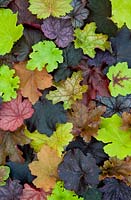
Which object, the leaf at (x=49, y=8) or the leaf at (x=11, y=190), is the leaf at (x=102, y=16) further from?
the leaf at (x=11, y=190)

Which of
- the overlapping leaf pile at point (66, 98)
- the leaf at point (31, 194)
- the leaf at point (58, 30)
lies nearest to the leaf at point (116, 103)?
the overlapping leaf pile at point (66, 98)

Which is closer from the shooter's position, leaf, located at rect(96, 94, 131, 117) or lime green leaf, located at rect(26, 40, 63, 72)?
lime green leaf, located at rect(26, 40, 63, 72)

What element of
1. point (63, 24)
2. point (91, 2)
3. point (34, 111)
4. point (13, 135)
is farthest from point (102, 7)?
point (13, 135)

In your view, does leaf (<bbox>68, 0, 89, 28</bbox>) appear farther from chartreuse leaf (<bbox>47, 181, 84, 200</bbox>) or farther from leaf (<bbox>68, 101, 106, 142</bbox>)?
chartreuse leaf (<bbox>47, 181, 84, 200</bbox>)

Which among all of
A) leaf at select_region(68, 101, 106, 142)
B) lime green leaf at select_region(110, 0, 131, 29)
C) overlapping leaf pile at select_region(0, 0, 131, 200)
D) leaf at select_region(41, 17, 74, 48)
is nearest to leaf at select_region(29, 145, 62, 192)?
overlapping leaf pile at select_region(0, 0, 131, 200)

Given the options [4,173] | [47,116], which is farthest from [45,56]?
[4,173]

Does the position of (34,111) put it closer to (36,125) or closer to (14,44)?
(36,125)

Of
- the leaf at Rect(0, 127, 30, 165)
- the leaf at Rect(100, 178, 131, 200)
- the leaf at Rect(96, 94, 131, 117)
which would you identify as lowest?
the leaf at Rect(100, 178, 131, 200)

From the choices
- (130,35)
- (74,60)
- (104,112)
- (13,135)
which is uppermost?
(130,35)
